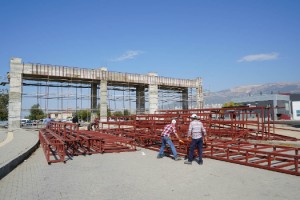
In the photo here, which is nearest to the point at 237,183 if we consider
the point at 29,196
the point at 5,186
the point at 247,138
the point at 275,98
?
the point at 29,196

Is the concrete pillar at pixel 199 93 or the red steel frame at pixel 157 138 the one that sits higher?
the concrete pillar at pixel 199 93

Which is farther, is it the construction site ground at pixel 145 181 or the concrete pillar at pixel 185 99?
the concrete pillar at pixel 185 99

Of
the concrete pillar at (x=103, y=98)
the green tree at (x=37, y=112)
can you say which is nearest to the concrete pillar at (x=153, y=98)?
the concrete pillar at (x=103, y=98)

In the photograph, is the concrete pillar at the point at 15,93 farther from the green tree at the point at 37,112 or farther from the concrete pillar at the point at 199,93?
the concrete pillar at the point at 199,93

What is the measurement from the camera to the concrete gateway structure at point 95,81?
82.5 feet

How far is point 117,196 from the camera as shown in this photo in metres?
5.16

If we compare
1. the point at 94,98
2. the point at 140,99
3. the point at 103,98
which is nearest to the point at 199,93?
the point at 140,99

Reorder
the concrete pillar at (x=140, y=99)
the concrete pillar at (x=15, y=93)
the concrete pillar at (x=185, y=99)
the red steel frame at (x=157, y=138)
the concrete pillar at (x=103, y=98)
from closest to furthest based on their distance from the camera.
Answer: the red steel frame at (x=157, y=138) → the concrete pillar at (x=15, y=93) → the concrete pillar at (x=103, y=98) → the concrete pillar at (x=140, y=99) → the concrete pillar at (x=185, y=99)

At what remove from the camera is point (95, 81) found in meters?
32.1

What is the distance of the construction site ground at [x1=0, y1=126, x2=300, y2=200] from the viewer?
523cm

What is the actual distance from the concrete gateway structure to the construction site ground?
61.9 ft

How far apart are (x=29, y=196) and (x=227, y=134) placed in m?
12.3

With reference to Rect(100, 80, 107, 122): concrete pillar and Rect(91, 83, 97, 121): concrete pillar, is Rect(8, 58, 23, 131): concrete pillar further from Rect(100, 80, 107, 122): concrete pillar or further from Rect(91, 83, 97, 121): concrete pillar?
Rect(91, 83, 97, 121): concrete pillar

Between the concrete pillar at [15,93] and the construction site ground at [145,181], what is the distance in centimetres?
1856
